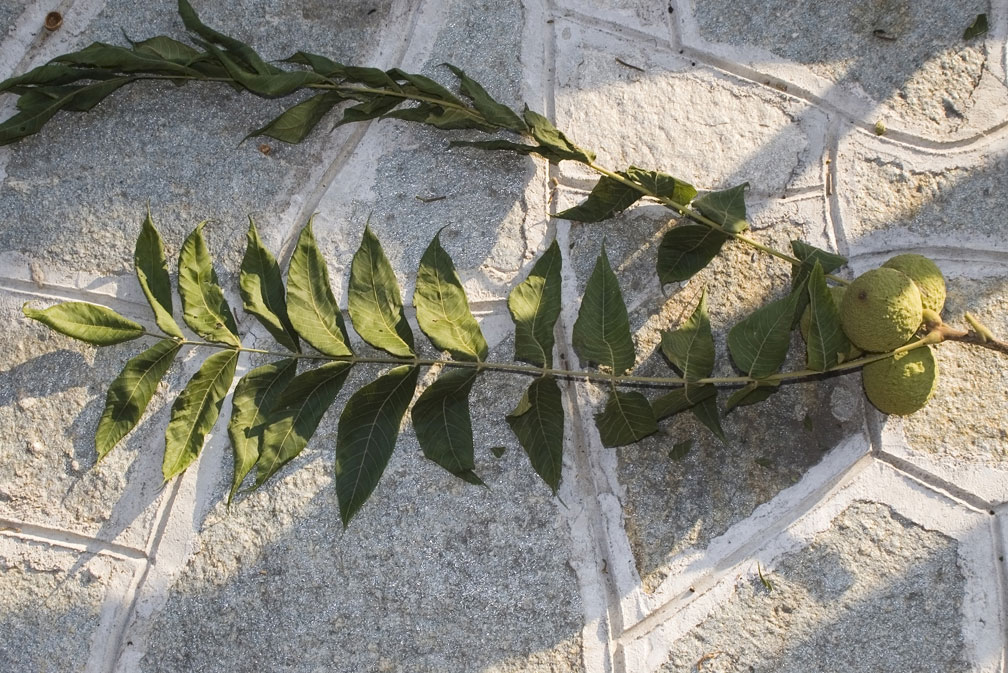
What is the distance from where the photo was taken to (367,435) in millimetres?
1501

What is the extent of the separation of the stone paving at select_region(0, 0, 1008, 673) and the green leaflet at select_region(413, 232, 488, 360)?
0.14 metres

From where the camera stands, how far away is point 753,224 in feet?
5.55

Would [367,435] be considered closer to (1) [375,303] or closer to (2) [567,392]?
(1) [375,303]

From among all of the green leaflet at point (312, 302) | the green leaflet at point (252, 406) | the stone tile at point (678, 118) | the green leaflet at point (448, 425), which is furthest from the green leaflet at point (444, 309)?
the stone tile at point (678, 118)

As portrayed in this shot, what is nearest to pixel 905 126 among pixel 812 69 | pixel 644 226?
pixel 812 69

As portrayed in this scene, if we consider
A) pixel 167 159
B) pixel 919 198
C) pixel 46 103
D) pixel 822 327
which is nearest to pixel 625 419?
pixel 822 327

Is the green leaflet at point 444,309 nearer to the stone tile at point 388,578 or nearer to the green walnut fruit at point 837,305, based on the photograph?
Answer: the stone tile at point 388,578

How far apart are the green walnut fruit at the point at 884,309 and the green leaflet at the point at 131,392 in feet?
3.66

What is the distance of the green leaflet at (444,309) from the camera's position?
1495 millimetres

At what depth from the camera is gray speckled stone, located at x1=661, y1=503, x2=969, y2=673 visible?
1563 mm

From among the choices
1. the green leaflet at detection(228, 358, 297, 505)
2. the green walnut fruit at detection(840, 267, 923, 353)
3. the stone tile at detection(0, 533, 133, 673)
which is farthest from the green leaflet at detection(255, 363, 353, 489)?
the green walnut fruit at detection(840, 267, 923, 353)

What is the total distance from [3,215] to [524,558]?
3.81ft

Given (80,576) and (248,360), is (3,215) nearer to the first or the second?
(248,360)

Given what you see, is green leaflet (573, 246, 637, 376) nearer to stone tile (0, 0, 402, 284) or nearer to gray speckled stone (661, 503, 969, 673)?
gray speckled stone (661, 503, 969, 673)
